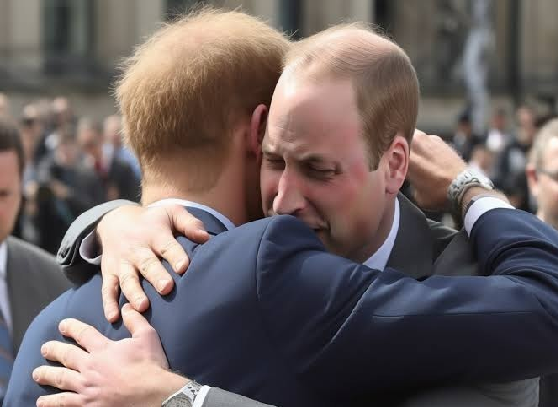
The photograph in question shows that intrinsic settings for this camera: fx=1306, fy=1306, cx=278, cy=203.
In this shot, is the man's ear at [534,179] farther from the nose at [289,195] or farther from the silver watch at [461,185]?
the nose at [289,195]

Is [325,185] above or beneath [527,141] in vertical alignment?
above

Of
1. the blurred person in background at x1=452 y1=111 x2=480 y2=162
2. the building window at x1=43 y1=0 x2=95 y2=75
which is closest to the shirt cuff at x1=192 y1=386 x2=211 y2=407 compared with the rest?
the blurred person in background at x1=452 y1=111 x2=480 y2=162

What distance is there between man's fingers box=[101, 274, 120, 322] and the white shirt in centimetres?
233

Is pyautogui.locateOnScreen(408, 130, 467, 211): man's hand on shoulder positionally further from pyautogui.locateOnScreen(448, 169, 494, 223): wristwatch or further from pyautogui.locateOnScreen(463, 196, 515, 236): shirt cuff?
pyautogui.locateOnScreen(463, 196, 515, 236): shirt cuff

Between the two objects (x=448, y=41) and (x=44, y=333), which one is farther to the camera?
(x=448, y=41)

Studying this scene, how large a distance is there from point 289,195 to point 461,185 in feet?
1.80

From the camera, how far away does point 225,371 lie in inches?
107

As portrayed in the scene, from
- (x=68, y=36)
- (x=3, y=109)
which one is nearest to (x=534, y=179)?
(x=3, y=109)

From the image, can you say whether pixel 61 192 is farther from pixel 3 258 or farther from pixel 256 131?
pixel 256 131

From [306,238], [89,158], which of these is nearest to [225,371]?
[306,238]

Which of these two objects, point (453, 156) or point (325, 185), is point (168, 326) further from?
point (453, 156)

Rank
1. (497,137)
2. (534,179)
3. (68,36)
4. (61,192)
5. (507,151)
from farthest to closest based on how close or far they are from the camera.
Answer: (68,36) < (497,137) < (507,151) < (61,192) < (534,179)

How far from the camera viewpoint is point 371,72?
2.84 meters

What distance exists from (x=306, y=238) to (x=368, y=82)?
0.38 meters
